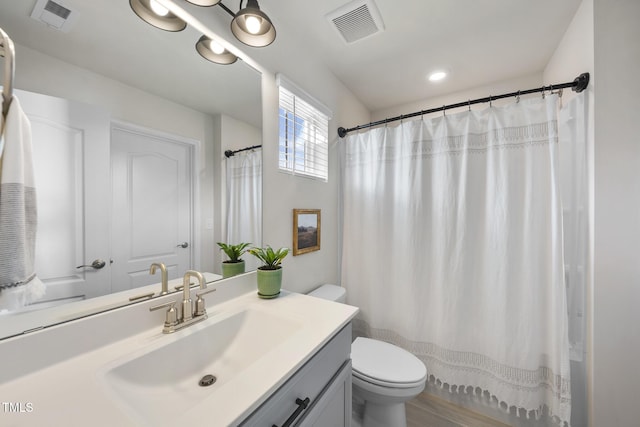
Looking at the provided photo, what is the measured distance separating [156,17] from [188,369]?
4.12 ft

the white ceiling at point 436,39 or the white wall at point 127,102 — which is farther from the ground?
the white ceiling at point 436,39

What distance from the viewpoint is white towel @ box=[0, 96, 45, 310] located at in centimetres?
50

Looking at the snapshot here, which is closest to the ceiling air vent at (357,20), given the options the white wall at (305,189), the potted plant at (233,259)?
the white wall at (305,189)

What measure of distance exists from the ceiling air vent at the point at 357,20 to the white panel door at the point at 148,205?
44.7 inches

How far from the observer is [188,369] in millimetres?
750

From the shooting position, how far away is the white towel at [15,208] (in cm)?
50

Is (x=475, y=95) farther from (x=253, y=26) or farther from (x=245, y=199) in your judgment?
(x=245, y=199)

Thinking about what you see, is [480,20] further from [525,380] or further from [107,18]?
[525,380]

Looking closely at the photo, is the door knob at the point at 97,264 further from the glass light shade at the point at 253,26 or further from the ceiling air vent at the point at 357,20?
the ceiling air vent at the point at 357,20

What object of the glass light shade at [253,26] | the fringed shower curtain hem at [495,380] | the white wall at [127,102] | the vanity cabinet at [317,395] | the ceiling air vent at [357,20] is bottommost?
the fringed shower curtain hem at [495,380]

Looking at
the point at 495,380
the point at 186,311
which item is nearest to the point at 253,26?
the point at 186,311

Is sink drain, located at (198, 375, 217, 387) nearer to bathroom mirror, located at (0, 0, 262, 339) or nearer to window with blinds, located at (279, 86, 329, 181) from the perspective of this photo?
bathroom mirror, located at (0, 0, 262, 339)

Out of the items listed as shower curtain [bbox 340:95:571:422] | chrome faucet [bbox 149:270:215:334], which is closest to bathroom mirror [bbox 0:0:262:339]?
chrome faucet [bbox 149:270:215:334]

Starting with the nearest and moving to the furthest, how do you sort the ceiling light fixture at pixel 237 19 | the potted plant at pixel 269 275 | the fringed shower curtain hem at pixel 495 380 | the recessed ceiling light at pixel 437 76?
the ceiling light fixture at pixel 237 19 < the potted plant at pixel 269 275 < the fringed shower curtain hem at pixel 495 380 < the recessed ceiling light at pixel 437 76
